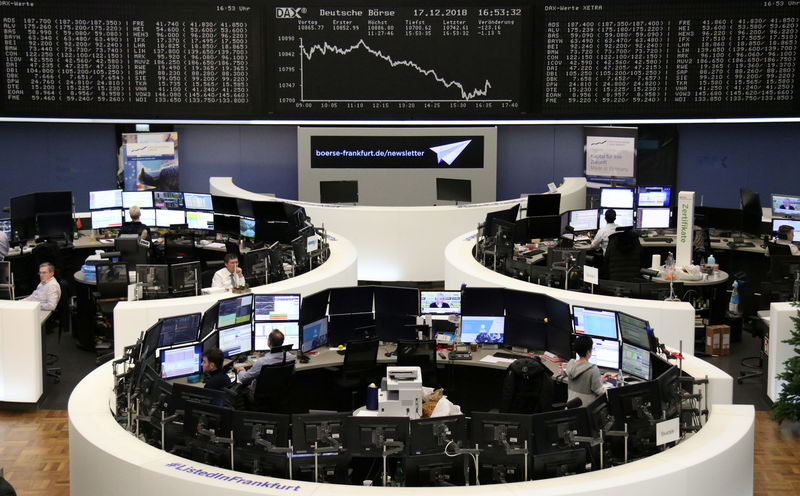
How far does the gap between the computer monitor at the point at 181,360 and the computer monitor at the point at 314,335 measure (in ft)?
3.51

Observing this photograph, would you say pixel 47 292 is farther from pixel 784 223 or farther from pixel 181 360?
pixel 784 223

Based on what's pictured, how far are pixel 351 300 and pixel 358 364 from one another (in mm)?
720

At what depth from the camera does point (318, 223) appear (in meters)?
13.8

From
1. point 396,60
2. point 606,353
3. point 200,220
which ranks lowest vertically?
point 606,353

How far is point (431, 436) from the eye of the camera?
6.27 m

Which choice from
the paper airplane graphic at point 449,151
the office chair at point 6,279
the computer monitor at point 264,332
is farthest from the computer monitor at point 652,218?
the office chair at point 6,279

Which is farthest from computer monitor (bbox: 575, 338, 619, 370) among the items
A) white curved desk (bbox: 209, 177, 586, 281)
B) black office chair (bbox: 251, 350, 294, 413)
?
white curved desk (bbox: 209, 177, 586, 281)

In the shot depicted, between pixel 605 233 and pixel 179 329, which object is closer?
pixel 179 329

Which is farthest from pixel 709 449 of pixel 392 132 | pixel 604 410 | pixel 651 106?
pixel 392 132

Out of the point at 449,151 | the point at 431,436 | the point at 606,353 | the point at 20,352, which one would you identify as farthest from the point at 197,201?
the point at 431,436

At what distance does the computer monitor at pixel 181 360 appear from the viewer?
26.5 ft

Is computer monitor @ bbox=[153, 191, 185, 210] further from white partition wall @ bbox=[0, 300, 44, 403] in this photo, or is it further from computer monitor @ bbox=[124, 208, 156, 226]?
white partition wall @ bbox=[0, 300, 44, 403]

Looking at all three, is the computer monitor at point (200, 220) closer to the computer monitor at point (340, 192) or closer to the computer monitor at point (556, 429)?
the computer monitor at point (340, 192)

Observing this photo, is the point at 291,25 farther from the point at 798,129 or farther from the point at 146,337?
the point at 798,129
